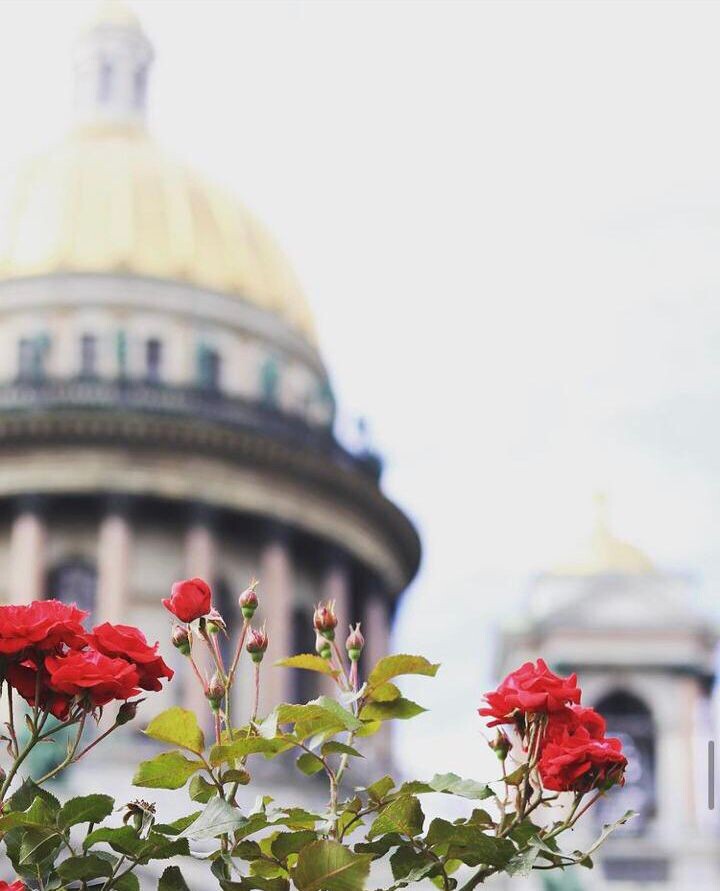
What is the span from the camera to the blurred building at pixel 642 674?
149ft

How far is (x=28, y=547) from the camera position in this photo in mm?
49594

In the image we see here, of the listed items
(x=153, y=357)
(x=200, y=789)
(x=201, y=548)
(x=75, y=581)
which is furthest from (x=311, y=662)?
(x=153, y=357)

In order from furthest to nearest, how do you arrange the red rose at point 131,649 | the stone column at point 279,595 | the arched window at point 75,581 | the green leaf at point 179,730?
the arched window at point 75,581 < the stone column at point 279,595 < the green leaf at point 179,730 < the red rose at point 131,649

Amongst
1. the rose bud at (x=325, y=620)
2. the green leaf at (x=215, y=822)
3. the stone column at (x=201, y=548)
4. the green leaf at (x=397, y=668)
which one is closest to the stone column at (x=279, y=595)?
the stone column at (x=201, y=548)

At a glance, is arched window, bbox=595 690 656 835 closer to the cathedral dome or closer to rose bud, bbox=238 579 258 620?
the cathedral dome

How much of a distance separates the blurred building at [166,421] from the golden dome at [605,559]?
6.17 m

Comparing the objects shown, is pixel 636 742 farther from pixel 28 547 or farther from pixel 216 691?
pixel 216 691

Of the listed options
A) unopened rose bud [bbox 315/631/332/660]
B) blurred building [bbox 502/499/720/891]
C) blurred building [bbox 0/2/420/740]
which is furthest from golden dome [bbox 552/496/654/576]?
unopened rose bud [bbox 315/631/332/660]

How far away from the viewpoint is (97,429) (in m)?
50.1

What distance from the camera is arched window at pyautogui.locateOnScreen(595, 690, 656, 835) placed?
4569 centimetres

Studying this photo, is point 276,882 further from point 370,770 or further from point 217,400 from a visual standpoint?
point 217,400

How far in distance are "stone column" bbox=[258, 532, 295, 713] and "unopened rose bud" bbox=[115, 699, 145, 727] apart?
42602 mm

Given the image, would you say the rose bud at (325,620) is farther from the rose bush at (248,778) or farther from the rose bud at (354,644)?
the rose bush at (248,778)

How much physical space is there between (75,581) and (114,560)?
1.45 metres
